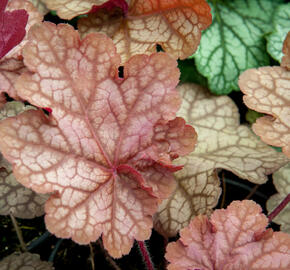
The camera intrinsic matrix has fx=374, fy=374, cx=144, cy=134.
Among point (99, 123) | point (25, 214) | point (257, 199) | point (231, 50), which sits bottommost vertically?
point (257, 199)

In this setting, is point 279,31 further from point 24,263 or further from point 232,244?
point 24,263

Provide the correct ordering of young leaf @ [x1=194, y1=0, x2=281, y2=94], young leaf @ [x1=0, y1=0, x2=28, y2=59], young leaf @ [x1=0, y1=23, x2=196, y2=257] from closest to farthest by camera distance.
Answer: young leaf @ [x1=0, y1=23, x2=196, y2=257], young leaf @ [x1=0, y1=0, x2=28, y2=59], young leaf @ [x1=194, y1=0, x2=281, y2=94]

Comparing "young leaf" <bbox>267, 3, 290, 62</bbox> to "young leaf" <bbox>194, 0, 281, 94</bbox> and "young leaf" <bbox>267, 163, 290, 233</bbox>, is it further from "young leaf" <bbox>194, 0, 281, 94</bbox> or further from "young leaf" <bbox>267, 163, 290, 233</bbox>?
"young leaf" <bbox>267, 163, 290, 233</bbox>

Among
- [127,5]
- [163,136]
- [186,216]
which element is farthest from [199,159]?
[127,5]

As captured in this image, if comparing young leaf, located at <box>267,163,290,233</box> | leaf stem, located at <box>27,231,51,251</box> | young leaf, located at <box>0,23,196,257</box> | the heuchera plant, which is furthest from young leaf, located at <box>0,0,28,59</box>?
young leaf, located at <box>267,163,290,233</box>

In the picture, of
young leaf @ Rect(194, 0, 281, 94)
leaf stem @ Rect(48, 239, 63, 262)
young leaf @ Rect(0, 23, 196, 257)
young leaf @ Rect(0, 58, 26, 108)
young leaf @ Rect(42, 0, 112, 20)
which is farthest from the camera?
young leaf @ Rect(194, 0, 281, 94)

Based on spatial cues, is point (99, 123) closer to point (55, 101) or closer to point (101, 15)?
point (55, 101)
